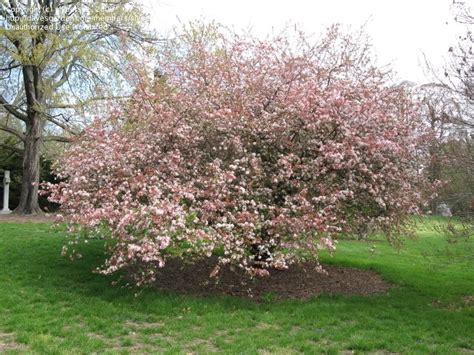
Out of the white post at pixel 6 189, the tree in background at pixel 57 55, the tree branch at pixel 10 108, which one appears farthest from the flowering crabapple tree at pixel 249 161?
the white post at pixel 6 189

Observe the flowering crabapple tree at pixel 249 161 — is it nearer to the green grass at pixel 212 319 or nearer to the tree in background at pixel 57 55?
the green grass at pixel 212 319

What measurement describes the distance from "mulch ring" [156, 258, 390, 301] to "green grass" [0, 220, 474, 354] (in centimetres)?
40

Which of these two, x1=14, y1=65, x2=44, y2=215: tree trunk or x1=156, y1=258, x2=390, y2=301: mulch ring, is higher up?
x1=14, y1=65, x2=44, y2=215: tree trunk

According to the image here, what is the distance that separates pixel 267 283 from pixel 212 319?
2.38 metres

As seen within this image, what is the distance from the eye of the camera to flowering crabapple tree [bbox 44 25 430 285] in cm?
678

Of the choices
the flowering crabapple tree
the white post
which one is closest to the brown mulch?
the white post

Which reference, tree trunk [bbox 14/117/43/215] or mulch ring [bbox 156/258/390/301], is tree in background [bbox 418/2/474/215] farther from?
tree trunk [bbox 14/117/43/215]

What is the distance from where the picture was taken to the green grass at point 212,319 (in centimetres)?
570

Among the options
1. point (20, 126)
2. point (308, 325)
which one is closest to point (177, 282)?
point (308, 325)

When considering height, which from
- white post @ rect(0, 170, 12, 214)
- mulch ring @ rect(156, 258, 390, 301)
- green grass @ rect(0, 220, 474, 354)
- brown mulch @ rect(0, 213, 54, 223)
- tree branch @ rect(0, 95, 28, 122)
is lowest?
green grass @ rect(0, 220, 474, 354)

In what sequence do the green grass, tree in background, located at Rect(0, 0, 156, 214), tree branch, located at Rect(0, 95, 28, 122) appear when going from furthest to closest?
1. tree branch, located at Rect(0, 95, 28, 122)
2. tree in background, located at Rect(0, 0, 156, 214)
3. the green grass

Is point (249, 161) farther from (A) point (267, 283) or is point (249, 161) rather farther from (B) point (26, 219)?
(B) point (26, 219)

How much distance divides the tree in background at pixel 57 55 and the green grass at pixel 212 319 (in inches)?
340

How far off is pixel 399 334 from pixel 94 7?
49.5 feet
